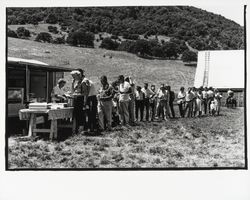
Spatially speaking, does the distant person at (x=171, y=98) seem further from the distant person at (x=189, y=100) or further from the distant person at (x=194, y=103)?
the distant person at (x=194, y=103)

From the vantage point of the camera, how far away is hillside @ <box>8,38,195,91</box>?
27.3 ft

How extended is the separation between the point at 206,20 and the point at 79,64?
257 centimetres

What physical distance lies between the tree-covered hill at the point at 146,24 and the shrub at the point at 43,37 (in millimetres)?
317

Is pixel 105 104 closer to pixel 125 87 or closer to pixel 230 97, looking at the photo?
pixel 125 87

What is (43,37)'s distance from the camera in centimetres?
830

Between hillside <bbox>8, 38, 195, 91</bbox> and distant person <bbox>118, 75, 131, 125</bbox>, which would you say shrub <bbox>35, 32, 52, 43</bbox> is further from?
distant person <bbox>118, 75, 131, 125</bbox>

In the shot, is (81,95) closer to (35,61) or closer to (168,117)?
(35,61)

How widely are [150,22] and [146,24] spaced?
0.36 ft

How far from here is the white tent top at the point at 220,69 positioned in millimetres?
7438

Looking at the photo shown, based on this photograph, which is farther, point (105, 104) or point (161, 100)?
point (161, 100)

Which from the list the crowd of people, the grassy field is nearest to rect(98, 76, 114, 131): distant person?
the crowd of people

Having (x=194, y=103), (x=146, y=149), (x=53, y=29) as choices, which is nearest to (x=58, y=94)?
(x=53, y=29)

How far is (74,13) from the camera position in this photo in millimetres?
7719

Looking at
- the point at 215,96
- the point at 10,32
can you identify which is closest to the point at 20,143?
the point at 10,32
